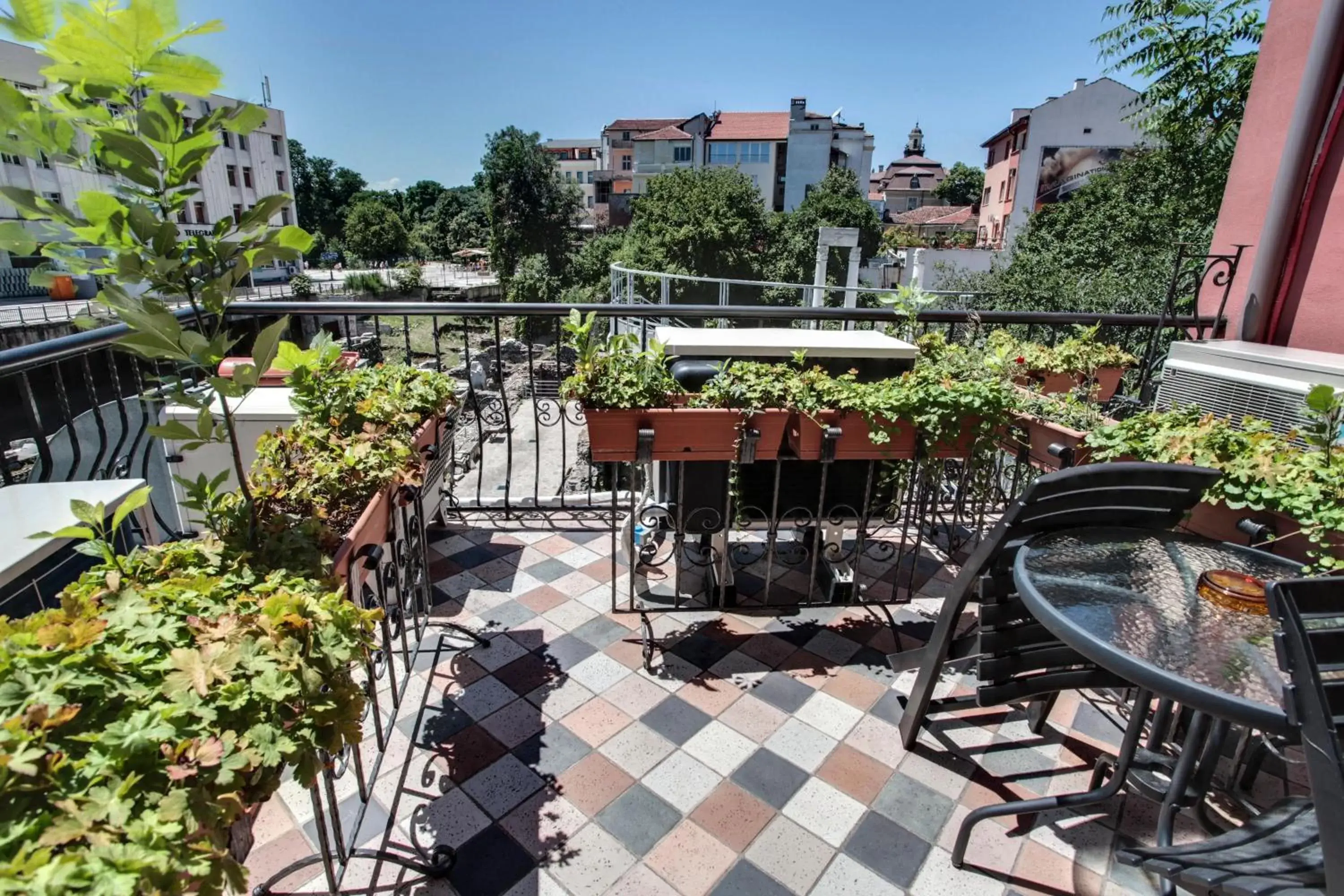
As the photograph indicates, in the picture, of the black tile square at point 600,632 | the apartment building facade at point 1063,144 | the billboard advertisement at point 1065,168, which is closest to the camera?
the black tile square at point 600,632

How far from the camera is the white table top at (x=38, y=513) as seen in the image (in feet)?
4.11

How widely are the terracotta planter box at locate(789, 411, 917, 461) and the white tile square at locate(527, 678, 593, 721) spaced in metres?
1.00

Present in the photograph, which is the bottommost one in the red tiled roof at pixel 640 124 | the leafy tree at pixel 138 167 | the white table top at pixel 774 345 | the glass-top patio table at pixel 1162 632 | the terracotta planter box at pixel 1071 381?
the glass-top patio table at pixel 1162 632

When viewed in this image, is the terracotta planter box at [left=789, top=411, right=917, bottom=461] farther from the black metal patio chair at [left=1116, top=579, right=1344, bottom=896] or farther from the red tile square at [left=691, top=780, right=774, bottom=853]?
the black metal patio chair at [left=1116, top=579, right=1344, bottom=896]

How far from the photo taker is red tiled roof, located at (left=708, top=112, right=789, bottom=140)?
42781mm

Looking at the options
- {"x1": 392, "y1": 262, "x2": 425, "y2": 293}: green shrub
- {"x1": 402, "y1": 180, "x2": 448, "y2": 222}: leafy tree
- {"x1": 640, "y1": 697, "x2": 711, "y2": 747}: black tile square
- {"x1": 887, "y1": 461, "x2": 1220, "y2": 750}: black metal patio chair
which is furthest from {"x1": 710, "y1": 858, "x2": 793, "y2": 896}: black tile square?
{"x1": 402, "y1": 180, "x2": 448, "y2": 222}: leafy tree

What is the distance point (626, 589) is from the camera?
258 centimetres

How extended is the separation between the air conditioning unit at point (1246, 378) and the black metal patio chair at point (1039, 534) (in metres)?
0.78

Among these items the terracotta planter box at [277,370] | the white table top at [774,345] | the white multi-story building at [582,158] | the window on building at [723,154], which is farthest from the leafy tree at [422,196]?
the white table top at [774,345]

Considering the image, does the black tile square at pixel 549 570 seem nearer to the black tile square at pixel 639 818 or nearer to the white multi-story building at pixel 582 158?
the black tile square at pixel 639 818

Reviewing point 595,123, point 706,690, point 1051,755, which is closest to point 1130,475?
point 1051,755

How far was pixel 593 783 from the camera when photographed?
67.1 inches

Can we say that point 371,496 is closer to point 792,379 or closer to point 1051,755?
point 792,379

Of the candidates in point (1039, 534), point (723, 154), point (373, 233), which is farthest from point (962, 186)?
point (1039, 534)
